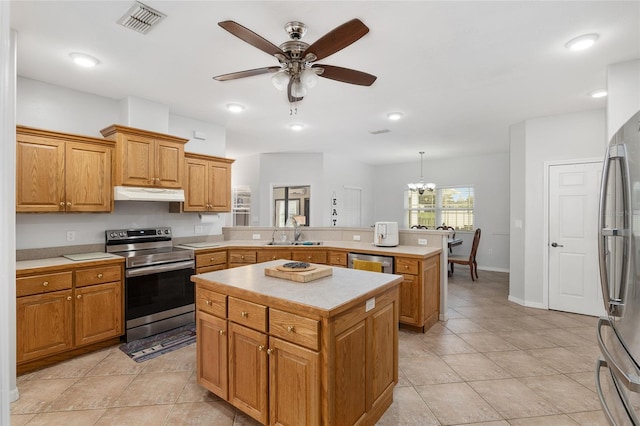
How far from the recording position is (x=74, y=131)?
343 centimetres

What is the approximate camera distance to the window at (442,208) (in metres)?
7.75

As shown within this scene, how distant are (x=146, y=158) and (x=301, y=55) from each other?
2527mm

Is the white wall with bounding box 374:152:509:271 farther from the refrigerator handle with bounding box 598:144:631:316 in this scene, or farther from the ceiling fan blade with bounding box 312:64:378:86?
the ceiling fan blade with bounding box 312:64:378:86

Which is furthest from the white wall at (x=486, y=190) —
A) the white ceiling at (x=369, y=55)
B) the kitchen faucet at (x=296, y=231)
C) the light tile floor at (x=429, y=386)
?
the kitchen faucet at (x=296, y=231)

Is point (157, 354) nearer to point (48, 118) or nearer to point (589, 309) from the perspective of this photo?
point (48, 118)

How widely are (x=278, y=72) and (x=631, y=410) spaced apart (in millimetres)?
2412

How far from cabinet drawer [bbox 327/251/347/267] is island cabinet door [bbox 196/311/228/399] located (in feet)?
7.14

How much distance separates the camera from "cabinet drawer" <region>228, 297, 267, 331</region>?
1800 millimetres

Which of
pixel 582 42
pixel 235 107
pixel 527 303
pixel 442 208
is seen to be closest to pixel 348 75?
pixel 582 42

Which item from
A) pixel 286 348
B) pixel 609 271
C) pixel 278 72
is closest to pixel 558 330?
pixel 609 271

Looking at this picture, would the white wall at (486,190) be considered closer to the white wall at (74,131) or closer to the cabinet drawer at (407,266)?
the cabinet drawer at (407,266)

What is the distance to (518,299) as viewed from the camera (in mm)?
4664

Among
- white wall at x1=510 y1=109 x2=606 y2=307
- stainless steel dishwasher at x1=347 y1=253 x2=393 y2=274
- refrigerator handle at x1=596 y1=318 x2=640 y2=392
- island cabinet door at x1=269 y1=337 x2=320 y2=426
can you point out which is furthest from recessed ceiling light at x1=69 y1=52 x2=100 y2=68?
white wall at x1=510 y1=109 x2=606 y2=307

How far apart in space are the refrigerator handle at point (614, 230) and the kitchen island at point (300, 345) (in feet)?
3.61
